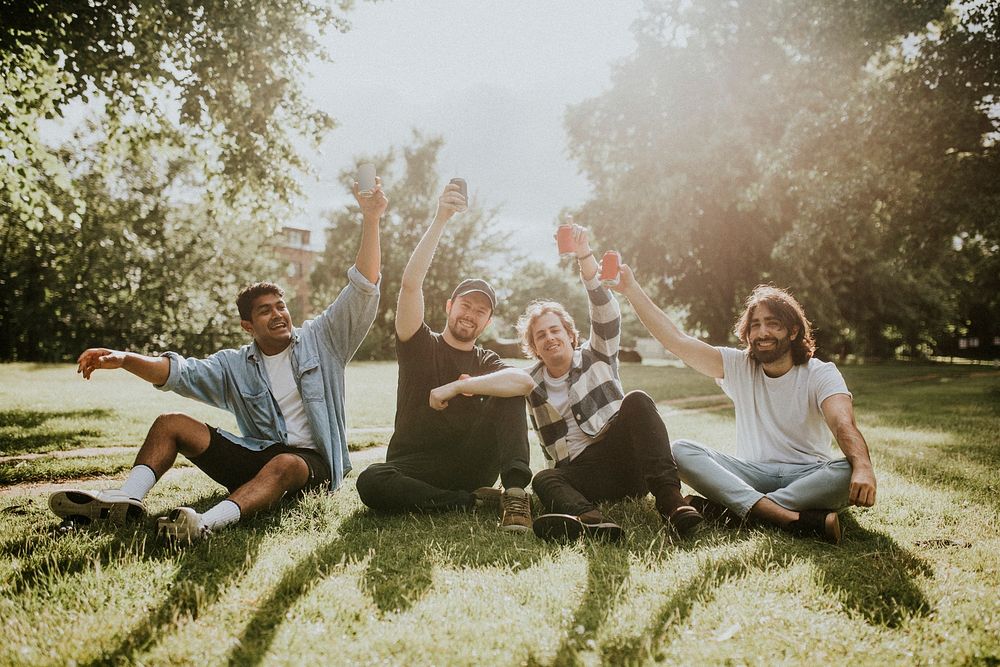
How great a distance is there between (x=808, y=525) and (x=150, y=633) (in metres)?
3.34

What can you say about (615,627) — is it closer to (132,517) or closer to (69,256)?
(132,517)

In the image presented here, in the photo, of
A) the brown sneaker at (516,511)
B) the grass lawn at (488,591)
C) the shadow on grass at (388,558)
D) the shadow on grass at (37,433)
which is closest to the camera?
the grass lawn at (488,591)

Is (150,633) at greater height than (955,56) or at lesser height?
lesser

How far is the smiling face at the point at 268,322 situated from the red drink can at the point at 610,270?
2.32 metres

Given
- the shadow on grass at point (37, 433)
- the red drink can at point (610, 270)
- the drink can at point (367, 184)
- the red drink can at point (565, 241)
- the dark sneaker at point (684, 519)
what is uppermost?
the drink can at point (367, 184)

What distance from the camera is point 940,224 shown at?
516 inches

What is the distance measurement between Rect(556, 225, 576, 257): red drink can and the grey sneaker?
113 inches

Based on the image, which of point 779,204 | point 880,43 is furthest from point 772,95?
point 880,43

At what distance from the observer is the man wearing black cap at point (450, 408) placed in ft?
13.5

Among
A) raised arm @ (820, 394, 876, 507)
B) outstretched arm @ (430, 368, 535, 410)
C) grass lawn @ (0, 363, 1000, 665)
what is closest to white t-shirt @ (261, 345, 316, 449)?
grass lawn @ (0, 363, 1000, 665)

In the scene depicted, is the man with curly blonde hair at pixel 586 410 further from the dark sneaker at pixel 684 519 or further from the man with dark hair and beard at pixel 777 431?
the man with dark hair and beard at pixel 777 431

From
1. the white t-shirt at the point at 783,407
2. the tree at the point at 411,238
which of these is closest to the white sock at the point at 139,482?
the white t-shirt at the point at 783,407

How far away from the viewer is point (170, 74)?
9102mm

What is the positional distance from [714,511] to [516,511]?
131cm
